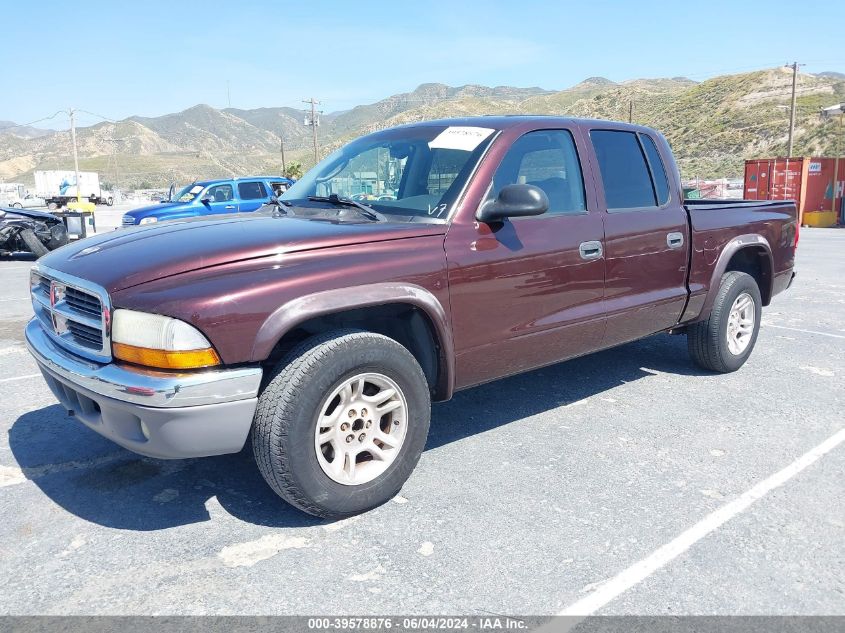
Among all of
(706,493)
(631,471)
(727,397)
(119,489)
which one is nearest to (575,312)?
(631,471)

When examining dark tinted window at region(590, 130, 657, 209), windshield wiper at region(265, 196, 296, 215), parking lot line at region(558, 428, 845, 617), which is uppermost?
dark tinted window at region(590, 130, 657, 209)

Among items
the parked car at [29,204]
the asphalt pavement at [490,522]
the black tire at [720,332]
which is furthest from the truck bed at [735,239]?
the parked car at [29,204]

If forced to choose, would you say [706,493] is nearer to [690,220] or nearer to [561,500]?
[561,500]

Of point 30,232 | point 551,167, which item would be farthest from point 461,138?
point 30,232

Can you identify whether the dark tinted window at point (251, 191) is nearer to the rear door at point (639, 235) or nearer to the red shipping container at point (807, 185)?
the rear door at point (639, 235)

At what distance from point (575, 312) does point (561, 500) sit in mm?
1141

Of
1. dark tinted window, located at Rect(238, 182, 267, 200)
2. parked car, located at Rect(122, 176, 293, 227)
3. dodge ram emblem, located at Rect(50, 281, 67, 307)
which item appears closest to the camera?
dodge ram emblem, located at Rect(50, 281, 67, 307)

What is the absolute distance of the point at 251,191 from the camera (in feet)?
53.1

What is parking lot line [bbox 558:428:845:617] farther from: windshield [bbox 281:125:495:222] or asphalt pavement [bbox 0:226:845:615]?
windshield [bbox 281:125:495:222]

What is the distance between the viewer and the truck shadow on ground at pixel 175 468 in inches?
120

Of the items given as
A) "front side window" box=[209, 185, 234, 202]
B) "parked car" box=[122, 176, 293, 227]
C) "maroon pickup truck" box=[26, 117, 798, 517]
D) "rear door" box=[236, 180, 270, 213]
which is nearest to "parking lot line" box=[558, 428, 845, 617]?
"maroon pickup truck" box=[26, 117, 798, 517]

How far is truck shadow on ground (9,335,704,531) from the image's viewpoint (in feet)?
10.0

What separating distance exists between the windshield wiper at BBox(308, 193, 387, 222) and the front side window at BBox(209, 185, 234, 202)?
42.0 feet

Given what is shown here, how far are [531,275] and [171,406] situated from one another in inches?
75.7
